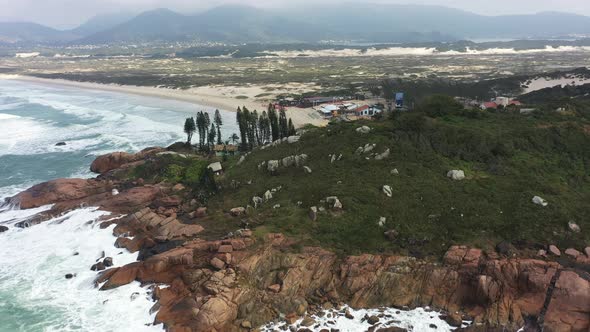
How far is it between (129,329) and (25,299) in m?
10.7

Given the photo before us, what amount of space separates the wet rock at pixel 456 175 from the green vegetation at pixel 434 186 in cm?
60

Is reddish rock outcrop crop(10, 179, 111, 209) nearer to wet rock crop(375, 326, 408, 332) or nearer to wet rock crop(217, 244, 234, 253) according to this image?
wet rock crop(217, 244, 234, 253)

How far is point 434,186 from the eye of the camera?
3412cm

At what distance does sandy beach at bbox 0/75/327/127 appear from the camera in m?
104

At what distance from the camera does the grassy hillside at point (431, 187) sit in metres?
29.2

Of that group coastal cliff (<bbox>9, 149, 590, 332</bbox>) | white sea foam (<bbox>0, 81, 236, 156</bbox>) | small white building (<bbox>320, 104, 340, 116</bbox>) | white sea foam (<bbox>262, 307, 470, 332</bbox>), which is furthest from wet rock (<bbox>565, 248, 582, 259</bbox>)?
small white building (<bbox>320, 104, 340, 116</bbox>)

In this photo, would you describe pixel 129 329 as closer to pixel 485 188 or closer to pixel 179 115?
pixel 485 188

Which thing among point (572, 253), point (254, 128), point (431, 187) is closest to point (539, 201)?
point (572, 253)

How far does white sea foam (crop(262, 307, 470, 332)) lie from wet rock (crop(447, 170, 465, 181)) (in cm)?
1374

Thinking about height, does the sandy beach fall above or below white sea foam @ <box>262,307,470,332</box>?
above

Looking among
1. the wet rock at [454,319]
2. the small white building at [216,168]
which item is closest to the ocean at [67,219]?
the small white building at [216,168]

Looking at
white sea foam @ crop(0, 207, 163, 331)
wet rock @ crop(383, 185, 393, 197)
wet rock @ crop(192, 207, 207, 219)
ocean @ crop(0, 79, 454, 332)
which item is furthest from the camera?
wet rock @ crop(192, 207, 207, 219)

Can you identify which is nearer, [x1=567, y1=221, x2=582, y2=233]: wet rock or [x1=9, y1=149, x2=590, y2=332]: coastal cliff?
[x1=9, y1=149, x2=590, y2=332]: coastal cliff

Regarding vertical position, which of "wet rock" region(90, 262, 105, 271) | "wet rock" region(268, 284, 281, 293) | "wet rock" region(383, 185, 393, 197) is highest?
"wet rock" region(383, 185, 393, 197)
